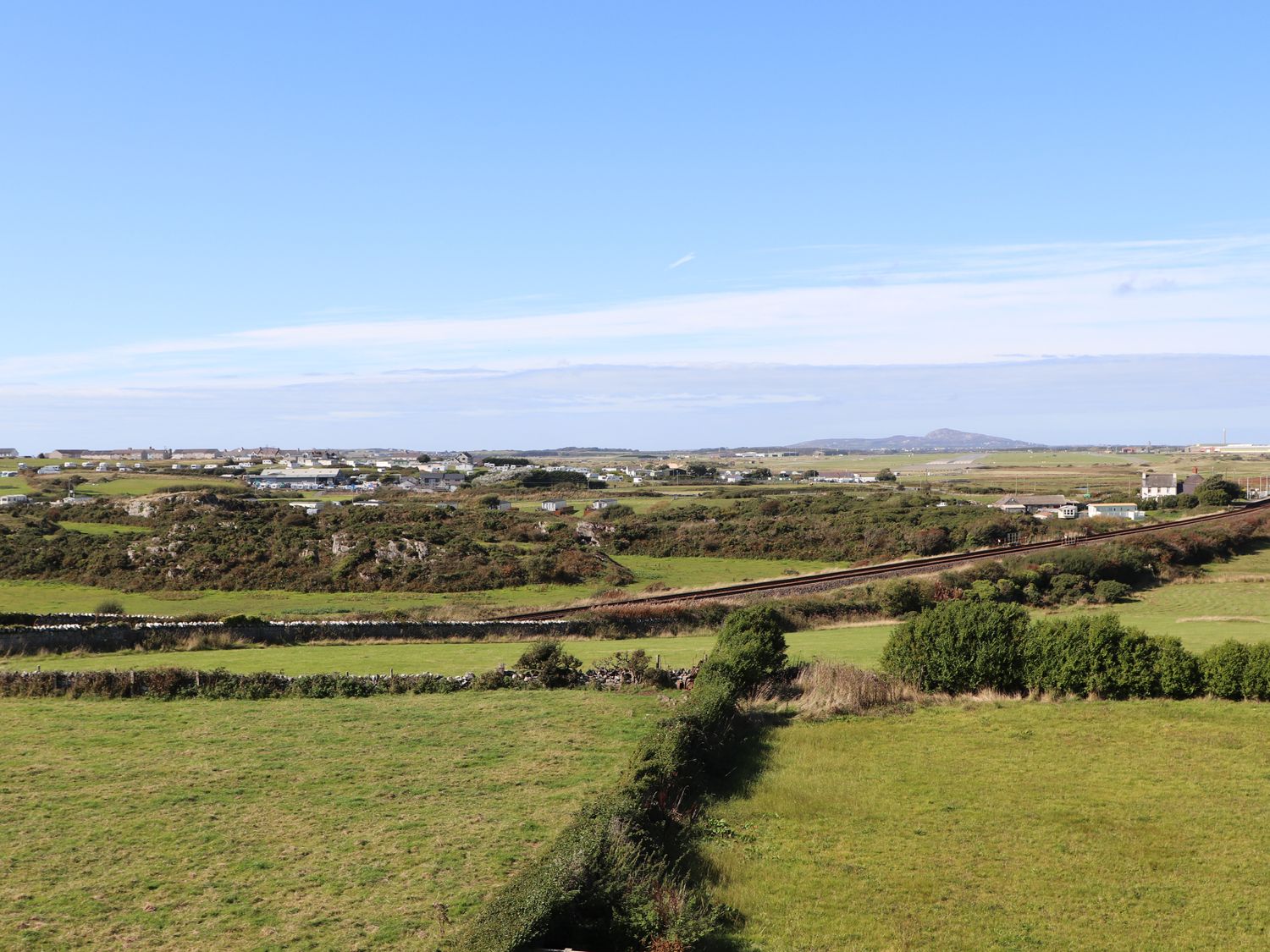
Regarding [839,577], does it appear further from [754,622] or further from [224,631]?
[224,631]

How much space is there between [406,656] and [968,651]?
16028 mm

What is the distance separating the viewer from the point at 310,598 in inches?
1790

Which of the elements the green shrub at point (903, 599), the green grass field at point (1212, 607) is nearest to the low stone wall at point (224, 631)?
the green shrub at point (903, 599)

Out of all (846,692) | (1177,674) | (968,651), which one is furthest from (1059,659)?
(846,692)

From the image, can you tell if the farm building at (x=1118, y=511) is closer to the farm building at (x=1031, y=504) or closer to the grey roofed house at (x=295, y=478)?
the farm building at (x=1031, y=504)

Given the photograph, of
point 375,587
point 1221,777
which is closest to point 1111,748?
point 1221,777

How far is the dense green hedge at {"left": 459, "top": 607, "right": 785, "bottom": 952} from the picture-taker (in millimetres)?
8914

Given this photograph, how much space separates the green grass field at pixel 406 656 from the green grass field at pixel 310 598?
7.95 metres

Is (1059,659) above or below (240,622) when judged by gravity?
above

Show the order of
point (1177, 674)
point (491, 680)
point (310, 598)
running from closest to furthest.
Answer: point (1177, 674)
point (491, 680)
point (310, 598)

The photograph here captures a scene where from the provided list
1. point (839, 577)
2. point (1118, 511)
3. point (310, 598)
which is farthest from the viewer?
point (1118, 511)

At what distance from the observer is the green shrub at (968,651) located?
2319 cm

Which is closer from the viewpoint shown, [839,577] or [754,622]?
[754,622]

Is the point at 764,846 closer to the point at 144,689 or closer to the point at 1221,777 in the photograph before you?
the point at 1221,777
